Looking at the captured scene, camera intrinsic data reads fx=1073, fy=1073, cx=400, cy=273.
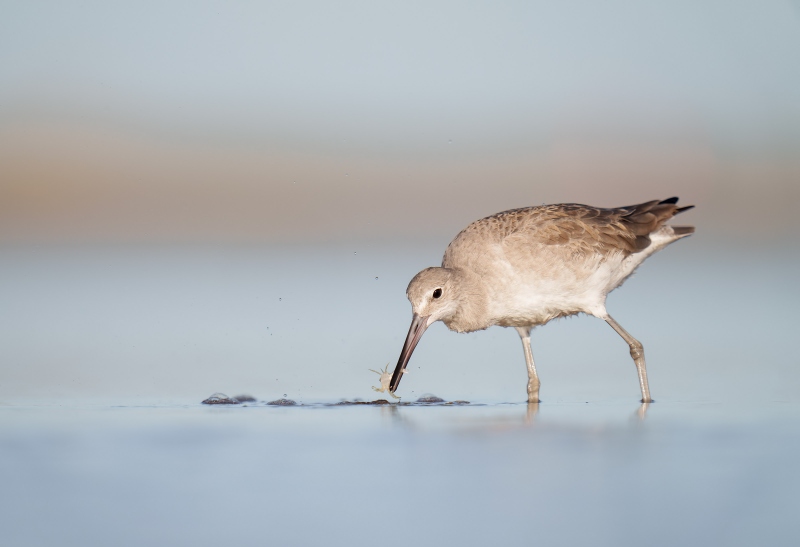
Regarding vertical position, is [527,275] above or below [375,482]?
above

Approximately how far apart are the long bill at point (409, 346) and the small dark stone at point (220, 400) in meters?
1.28

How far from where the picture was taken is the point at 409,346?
8.81 m

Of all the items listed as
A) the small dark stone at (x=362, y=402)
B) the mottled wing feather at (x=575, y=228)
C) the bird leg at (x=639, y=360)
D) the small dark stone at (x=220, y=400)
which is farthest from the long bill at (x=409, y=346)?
the bird leg at (x=639, y=360)

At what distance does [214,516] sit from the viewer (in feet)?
14.9

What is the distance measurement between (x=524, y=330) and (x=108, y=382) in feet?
12.1

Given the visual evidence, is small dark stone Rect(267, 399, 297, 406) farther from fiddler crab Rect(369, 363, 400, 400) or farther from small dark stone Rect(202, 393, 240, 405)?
fiddler crab Rect(369, 363, 400, 400)

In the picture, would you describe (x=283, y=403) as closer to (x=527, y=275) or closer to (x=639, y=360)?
(x=527, y=275)

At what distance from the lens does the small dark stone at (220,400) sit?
27.2 feet

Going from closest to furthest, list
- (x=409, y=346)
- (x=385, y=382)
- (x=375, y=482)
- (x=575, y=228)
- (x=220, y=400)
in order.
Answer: (x=375, y=482) → (x=220, y=400) → (x=409, y=346) → (x=385, y=382) → (x=575, y=228)

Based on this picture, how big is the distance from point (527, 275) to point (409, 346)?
1185mm

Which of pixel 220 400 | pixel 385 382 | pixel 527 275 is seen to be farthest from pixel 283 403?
pixel 527 275

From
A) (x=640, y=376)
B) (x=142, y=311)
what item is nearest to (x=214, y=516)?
(x=640, y=376)

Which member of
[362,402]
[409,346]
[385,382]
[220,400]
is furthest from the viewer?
[385,382]

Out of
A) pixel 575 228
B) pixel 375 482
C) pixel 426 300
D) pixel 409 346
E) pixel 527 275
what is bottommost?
pixel 375 482
